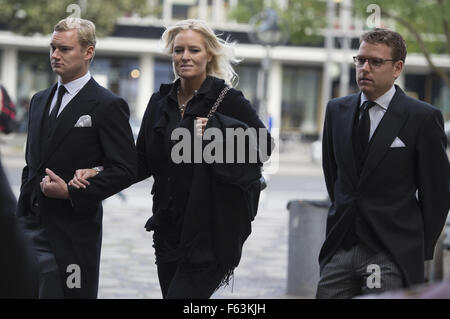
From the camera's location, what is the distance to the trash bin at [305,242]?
26.9 feet

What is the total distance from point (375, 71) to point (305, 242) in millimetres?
3628

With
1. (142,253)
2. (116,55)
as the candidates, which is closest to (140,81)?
(116,55)

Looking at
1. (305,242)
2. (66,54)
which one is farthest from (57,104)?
(305,242)

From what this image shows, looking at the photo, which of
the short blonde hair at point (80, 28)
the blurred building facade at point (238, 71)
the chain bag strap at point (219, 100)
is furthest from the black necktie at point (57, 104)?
the blurred building facade at point (238, 71)

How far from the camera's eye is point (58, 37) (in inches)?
194

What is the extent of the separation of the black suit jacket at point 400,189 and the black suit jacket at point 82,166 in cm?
111

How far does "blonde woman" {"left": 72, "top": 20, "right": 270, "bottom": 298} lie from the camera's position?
4.73 meters

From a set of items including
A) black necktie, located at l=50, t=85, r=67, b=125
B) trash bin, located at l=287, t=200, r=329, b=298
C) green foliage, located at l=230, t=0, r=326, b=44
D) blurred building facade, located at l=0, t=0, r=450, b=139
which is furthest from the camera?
blurred building facade, located at l=0, t=0, r=450, b=139

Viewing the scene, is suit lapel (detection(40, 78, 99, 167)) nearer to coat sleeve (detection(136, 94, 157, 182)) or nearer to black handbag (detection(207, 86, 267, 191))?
coat sleeve (detection(136, 94, 157, 182))

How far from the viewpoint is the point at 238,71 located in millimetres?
42531

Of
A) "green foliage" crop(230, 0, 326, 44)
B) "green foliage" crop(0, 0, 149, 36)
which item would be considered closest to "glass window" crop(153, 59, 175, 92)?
"green foliage" crop(0, 0, 149, 36)
